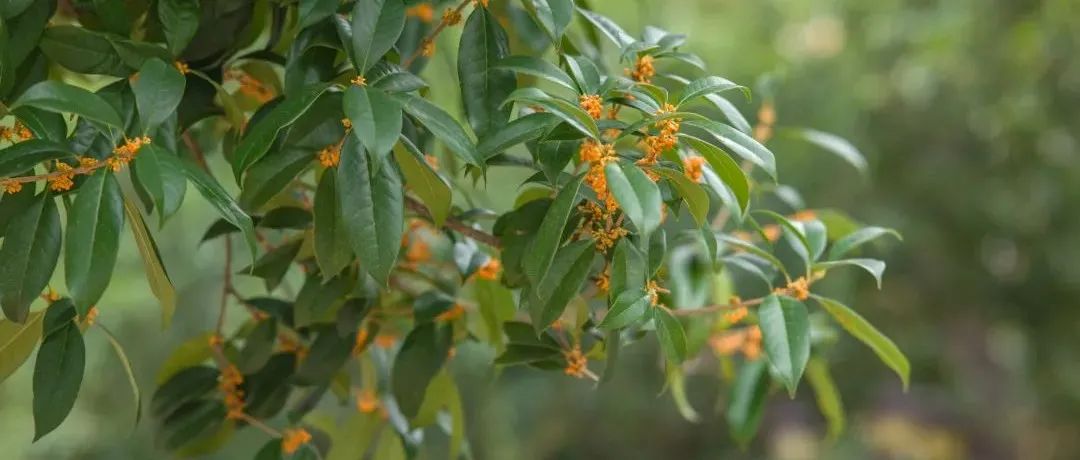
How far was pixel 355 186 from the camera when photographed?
1.75 feet

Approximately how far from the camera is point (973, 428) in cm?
226

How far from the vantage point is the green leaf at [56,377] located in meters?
0.58

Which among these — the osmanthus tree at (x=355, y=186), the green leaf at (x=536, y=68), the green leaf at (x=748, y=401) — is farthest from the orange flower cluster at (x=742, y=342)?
the green leaf at (x=536, y=68)

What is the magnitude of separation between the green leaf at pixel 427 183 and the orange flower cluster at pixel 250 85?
7.1 inches

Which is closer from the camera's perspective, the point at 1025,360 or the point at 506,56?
the point at 506,56

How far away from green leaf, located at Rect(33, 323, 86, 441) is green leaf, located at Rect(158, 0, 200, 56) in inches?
6.2

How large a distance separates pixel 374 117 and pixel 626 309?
0.15 meters

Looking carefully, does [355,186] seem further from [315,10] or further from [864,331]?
[864,331]

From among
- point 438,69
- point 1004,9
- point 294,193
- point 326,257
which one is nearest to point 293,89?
point 326,257

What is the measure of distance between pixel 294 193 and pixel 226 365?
13cm

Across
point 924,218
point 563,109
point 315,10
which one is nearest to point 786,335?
point 563,109

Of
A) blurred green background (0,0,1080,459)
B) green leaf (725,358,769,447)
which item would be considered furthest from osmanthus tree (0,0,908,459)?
blurred green background (0,0,1080,459)

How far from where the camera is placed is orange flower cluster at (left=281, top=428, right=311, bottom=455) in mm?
762

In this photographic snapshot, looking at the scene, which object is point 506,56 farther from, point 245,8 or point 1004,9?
point 1004,9
